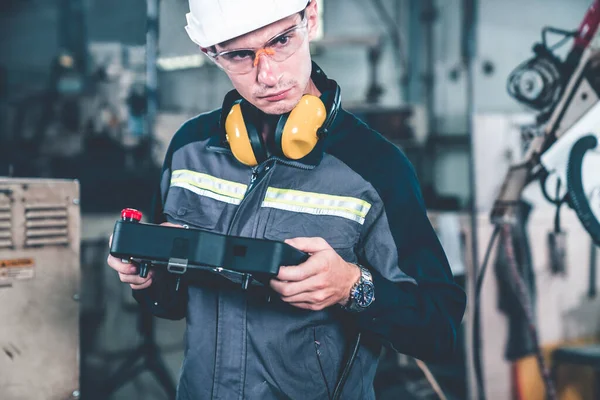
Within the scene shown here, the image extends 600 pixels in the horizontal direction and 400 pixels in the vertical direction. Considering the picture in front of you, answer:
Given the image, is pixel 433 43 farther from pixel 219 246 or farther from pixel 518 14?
pixel 219 246

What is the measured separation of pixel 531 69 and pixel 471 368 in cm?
137

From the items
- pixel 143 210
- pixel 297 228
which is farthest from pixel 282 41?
pixel 143 210

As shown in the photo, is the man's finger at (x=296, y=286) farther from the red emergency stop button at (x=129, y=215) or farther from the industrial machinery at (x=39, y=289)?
the industrial machinery at (x=39, y=289)

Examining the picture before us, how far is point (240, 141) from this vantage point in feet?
3.57

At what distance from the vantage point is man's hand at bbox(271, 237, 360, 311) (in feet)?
2.82

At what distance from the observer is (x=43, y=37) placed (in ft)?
14.0

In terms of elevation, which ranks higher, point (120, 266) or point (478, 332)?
point (120, 266)

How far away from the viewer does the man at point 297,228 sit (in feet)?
3.38

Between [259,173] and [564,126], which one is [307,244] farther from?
[564,126]

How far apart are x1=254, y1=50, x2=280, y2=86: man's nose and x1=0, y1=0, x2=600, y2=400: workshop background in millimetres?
784

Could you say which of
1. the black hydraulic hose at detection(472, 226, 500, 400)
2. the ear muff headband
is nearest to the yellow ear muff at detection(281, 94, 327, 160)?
the ear muff headband

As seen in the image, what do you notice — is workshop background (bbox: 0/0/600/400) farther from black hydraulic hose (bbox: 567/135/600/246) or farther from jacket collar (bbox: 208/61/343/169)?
jacket collar (bbox: 208/61/343/169)

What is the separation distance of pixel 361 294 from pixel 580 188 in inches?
42.7

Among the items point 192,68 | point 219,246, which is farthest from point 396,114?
point 219,246
